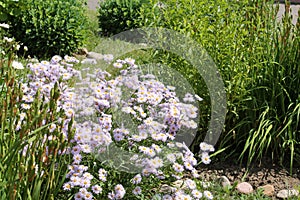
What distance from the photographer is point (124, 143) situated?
3098 mm

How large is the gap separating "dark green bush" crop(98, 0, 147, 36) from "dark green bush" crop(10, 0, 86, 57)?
41.5 inches

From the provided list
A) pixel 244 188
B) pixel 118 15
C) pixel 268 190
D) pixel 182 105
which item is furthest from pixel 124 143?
pixel 118 15

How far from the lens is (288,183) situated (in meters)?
3.98

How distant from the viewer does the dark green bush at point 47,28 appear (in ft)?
20.5

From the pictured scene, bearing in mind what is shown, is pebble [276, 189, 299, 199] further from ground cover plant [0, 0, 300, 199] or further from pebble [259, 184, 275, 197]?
ground cover plant [0, 0, 300, 199]

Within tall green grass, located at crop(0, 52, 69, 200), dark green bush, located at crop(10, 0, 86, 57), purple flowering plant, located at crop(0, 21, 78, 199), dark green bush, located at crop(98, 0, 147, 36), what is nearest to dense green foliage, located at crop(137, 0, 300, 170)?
purple flowering plant, located at crop(0, 21, 78, 199)

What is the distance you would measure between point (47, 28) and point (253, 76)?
9.97 feet

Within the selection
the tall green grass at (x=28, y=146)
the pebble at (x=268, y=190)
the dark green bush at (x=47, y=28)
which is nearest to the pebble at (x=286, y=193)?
the pebble at (x=268, y=190)

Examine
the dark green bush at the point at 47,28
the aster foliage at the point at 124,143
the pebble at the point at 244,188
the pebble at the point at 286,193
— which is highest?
the dark green bush at the point at 47,28

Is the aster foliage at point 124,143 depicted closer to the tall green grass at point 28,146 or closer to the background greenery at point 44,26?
the tall green grass at point 28,146

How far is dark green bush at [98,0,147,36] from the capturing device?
7340 millimetres

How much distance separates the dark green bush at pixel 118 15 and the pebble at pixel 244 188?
151 inches

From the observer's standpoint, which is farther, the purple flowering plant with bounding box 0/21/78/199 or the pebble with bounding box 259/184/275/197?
the pebble with bounding box 259/184/275/197

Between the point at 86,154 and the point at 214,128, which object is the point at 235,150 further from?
the point at 86,154
